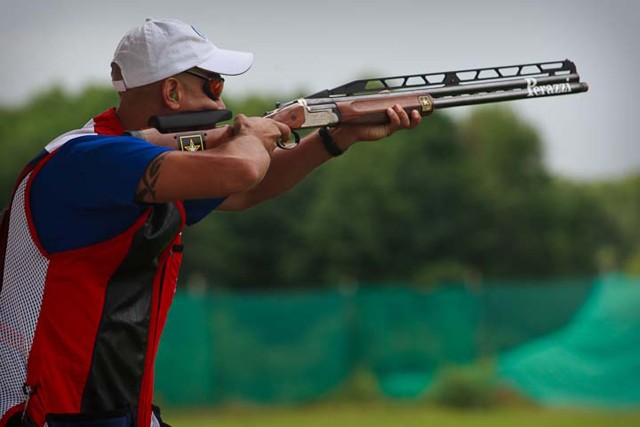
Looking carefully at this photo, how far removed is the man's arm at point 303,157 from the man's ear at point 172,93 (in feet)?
3.76

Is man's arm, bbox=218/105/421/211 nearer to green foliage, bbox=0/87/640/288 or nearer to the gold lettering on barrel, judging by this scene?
the gold lettering on barrel

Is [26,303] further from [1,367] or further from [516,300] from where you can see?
[516,300]

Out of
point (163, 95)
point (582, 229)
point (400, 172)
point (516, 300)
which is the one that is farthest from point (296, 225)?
point (163, 95)

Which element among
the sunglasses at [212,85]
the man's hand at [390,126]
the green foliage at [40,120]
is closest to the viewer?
the sunglasses at [212,85]

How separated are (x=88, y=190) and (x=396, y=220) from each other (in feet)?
169

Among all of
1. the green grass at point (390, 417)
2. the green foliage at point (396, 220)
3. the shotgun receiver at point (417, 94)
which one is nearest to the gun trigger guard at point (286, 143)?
the shotgun receiver at point (417, 94)

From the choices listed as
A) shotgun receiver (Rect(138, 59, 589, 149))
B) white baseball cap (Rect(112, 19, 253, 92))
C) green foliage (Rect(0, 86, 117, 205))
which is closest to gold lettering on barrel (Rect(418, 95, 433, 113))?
shotgun receiver (Rect(138, 59, 589, 149))

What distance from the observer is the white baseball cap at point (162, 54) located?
4695 millimetres

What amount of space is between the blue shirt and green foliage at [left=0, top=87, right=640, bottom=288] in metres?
40.4

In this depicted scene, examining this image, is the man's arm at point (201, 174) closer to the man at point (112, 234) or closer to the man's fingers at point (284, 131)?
the man at point (112, 234)

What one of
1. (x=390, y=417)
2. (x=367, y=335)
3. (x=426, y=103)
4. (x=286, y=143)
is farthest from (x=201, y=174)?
(x=367, y=335)

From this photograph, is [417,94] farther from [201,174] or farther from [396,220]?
[396,220]

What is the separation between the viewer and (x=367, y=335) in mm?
21953

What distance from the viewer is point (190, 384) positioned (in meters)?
20.9
